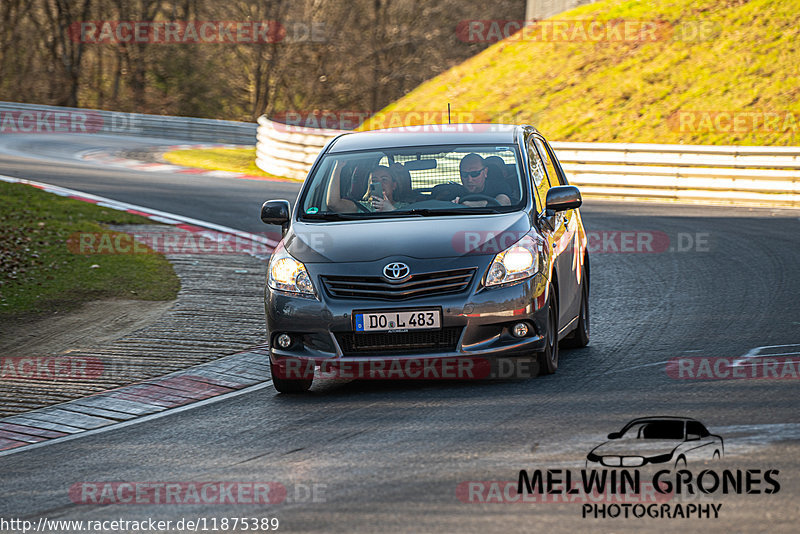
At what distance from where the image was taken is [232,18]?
178ft

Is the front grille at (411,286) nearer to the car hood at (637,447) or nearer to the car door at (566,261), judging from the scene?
the car door at (566,261)

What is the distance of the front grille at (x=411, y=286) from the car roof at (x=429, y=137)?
5.76ft

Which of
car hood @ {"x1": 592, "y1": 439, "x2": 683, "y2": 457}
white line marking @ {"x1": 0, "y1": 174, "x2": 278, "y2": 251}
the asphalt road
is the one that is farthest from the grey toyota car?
white line marking @ {"x1": 0, "y1": 174, "x2": 278, "y2": 251}

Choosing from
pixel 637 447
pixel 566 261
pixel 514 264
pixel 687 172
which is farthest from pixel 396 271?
pixel 687 172

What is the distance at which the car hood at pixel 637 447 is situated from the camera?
5777mm

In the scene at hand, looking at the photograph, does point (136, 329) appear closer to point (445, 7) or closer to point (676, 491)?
point (676, 491)

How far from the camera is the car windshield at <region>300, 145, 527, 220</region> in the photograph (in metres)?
8.34

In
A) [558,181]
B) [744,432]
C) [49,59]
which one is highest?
[49,59]

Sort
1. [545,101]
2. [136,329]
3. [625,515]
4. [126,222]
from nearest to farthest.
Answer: [625,515], [136,329], [126,222], [545,101]

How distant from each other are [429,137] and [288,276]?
6.42 ft

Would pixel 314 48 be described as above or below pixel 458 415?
above

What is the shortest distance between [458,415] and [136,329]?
4.58 m

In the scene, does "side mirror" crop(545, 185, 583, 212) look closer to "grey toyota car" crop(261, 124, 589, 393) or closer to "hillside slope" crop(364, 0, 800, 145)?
"grey toyota car" crop(261, 124, 589, 393)

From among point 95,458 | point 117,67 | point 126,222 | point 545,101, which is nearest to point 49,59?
point 117,67
